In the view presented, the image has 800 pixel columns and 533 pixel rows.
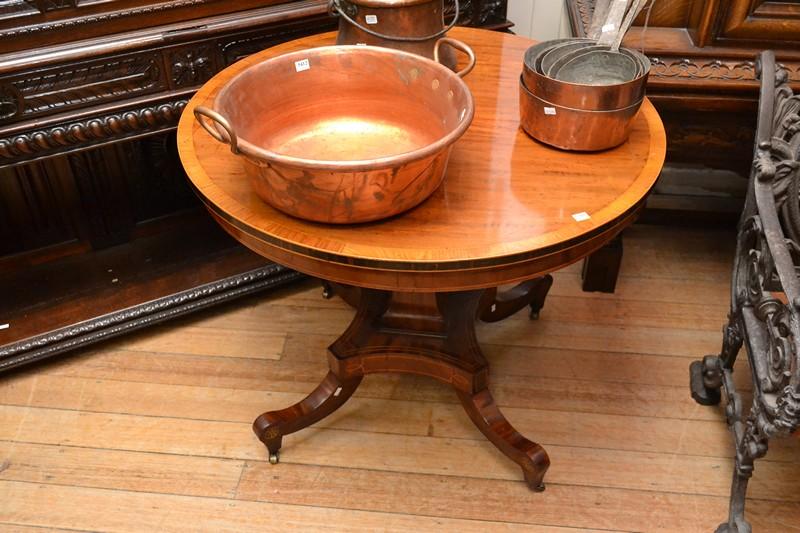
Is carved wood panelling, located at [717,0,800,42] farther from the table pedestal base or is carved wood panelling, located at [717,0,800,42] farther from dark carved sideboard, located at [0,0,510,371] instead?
the table pedestal base

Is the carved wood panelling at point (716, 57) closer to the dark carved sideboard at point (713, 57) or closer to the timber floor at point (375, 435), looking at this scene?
the dark carved sideboard at point (713, 57)

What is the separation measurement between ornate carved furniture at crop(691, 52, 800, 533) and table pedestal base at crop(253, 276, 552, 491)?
17.3 inches

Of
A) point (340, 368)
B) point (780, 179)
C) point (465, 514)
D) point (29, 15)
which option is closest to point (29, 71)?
point (29, 15)

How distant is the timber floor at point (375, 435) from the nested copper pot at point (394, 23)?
92 centimetres

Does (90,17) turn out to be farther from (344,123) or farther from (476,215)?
(476,215)

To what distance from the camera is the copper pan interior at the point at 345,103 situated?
1.41 metres

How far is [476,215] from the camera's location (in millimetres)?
1295

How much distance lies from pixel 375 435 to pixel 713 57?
132 centimetres

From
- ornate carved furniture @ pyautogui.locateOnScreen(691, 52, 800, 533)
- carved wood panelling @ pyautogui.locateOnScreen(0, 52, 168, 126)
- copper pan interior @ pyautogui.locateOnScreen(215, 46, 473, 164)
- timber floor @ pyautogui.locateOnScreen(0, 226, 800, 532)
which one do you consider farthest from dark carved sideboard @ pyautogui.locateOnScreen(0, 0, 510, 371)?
ornate carved furniture @ pyautogui.locateOnScreen(691, 52, 800, 533)

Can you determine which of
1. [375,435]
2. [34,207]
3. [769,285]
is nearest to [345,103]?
[375,435]

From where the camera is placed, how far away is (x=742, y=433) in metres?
1.63

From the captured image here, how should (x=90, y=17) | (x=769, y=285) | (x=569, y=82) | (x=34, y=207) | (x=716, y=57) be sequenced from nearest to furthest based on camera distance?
1. (x=569, y=82)
2. (x=769, y=285)
3. (x=90, y=17)
4. (x=716, y=57)
5. (x=34, y=207)

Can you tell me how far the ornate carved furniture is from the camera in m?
1.38

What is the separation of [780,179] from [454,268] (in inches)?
32.4
